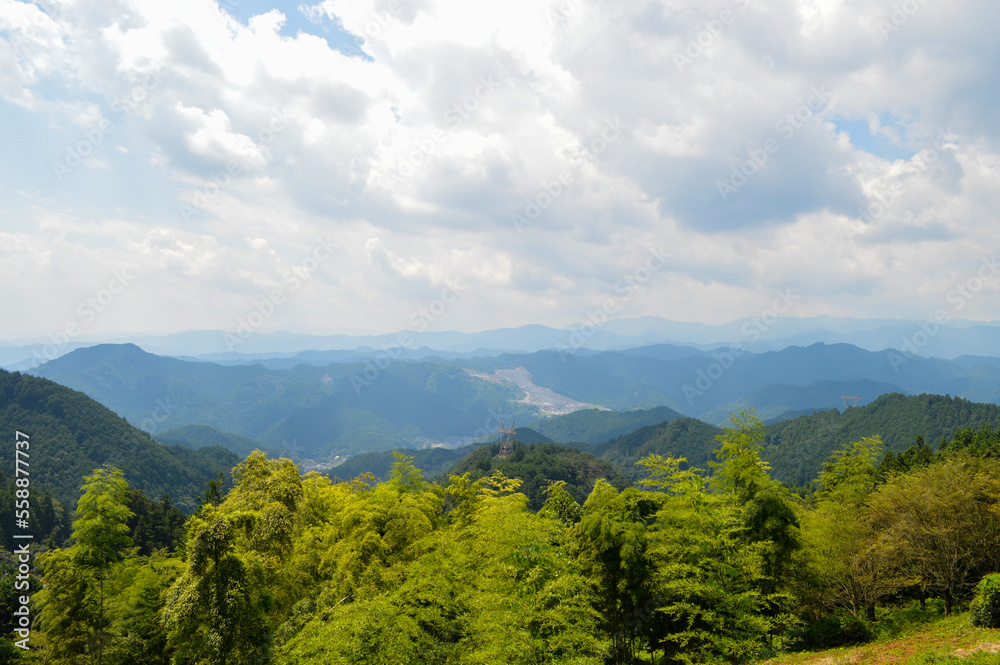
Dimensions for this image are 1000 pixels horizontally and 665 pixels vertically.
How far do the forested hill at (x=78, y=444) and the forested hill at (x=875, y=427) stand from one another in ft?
582

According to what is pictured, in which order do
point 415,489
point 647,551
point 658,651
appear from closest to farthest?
1. point 647,551
2. point 658,651
3. point 415,489

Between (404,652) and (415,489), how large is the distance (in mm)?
12668

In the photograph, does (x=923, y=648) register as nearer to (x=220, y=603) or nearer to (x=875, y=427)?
(x=220, y=603)

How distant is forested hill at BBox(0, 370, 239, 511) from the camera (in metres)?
130

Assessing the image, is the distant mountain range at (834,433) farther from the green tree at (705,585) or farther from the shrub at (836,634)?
the green tree at (705,585)

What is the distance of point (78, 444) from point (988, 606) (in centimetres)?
19558

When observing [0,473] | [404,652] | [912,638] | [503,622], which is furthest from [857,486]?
[0,473]

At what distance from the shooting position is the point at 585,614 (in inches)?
498

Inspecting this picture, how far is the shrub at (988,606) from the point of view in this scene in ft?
49.0

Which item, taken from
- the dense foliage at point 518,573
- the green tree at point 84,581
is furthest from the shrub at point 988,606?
the green tree at point 84,581

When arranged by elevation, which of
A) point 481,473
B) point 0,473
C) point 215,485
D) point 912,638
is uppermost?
point 215,485

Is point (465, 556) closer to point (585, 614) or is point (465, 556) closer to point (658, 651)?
point (585, 614)

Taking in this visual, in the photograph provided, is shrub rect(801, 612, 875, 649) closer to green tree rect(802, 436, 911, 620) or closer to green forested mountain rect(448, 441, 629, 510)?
green tree rect(802, 436, 911, 620)

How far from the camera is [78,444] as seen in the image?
464 ft
